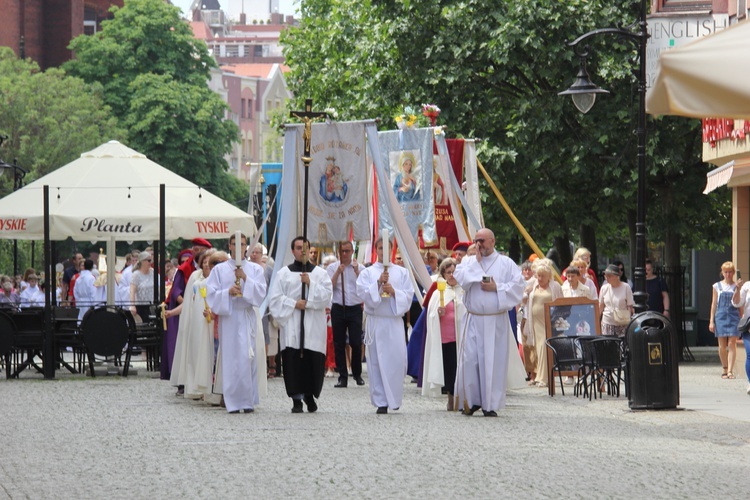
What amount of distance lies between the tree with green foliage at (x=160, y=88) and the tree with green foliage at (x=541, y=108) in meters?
32.0

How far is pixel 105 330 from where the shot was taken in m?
23.7

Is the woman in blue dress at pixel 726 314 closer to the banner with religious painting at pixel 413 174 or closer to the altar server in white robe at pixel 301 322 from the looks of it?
the banner with religious painting at pixel 413 174

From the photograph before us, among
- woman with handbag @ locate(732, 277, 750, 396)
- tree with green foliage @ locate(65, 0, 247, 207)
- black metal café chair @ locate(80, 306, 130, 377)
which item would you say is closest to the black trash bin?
woman with handbag @ locate(732, 277, 750, 396)

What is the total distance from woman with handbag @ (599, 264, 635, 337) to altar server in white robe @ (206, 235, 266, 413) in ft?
19.7

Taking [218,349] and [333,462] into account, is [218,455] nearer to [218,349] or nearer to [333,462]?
[333,462]

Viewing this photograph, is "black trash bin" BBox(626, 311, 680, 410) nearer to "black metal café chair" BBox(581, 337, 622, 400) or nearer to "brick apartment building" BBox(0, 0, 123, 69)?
"black metal café chair" BBox(581, 337, 622, 400)

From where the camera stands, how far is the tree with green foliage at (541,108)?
32.2 metres

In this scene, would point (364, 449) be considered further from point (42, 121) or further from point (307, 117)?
point (42, 121)

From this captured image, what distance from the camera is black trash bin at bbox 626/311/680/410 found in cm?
1758

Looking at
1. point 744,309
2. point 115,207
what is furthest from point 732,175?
point 115,207

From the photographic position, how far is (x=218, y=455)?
1295 centimetres

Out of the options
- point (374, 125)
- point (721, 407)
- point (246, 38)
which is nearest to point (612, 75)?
point (374, 125)

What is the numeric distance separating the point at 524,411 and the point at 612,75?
1514 cm

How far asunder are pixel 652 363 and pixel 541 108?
15.7 metres
